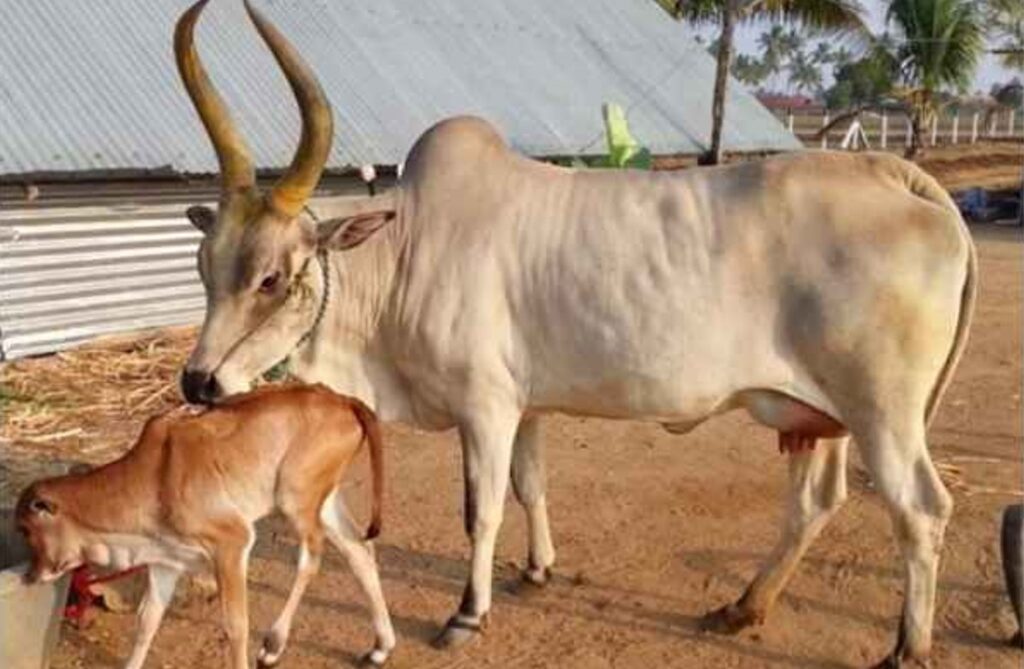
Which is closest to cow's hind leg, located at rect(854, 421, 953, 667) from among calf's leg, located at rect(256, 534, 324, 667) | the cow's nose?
calf's leg, located at rect(256, 534, 324, 667)

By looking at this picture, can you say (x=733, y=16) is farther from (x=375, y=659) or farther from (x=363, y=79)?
(x=375, y=659)

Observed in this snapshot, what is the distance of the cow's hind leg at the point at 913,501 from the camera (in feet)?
13.4

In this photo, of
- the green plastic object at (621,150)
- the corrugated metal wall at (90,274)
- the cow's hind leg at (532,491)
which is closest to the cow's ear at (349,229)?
the cow's hind leg at (532,491)

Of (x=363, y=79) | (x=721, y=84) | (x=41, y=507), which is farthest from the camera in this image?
(x=721, y=84)

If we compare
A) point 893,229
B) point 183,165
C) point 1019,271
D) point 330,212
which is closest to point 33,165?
point 183,165

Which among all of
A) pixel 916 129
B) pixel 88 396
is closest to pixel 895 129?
pixel 916 129

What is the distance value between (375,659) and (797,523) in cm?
157

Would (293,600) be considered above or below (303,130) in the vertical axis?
below

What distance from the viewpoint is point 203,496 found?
3703 mm

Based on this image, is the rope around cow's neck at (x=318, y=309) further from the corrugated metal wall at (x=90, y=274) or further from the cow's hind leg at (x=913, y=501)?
the corrugated metal wall at (x=90, y=274)

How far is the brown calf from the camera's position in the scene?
368 centimetres

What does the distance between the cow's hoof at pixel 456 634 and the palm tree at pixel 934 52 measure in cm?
2153

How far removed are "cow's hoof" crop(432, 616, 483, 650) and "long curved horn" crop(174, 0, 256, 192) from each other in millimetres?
1659

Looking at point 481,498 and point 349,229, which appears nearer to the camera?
point 349,229
